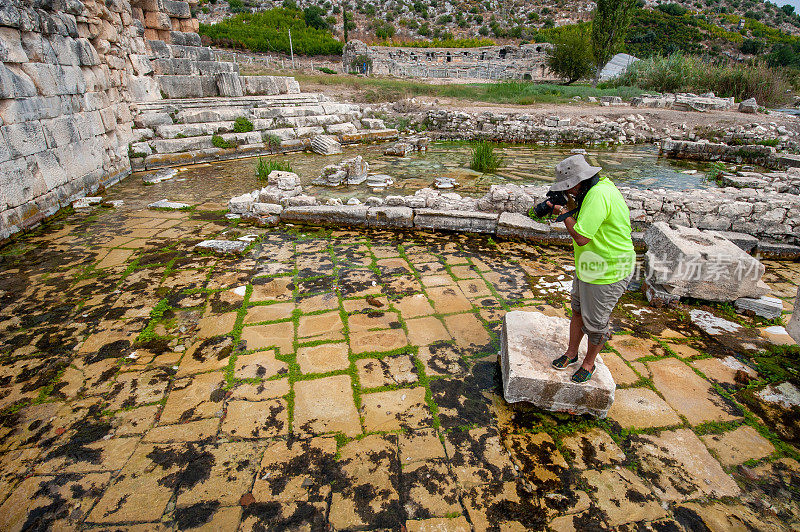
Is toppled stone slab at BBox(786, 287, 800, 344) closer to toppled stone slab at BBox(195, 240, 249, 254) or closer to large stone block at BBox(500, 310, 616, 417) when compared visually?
large stone block at BBox(500, 310, 616, 417)

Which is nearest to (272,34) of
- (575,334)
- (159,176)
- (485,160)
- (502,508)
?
(159,176)

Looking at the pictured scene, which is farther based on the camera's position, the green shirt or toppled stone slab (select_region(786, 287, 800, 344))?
toppled stone slab (select_region(786, 287, 800, 344))

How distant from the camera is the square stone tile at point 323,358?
3055mm

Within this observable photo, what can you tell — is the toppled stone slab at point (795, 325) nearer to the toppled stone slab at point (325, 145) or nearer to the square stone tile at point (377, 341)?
the square stone tile at point (377, 341)

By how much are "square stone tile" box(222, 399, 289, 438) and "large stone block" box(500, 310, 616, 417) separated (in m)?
1.59

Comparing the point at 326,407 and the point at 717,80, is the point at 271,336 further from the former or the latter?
the point at 717,80

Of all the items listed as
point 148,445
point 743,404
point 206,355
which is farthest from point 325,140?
point 743,404

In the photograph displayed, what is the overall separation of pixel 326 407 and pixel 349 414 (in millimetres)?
182

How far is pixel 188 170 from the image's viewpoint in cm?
920

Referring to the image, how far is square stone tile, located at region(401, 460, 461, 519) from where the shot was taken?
2.05 metres

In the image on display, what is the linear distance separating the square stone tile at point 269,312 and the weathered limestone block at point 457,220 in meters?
2.57

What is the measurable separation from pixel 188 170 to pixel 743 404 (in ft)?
34.6

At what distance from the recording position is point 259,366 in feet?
10.0

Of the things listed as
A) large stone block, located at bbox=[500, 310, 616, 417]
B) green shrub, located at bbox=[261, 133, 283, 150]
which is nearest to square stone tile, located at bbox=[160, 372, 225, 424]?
large stone block, located at bbox=[500, 310, 616, 417]
